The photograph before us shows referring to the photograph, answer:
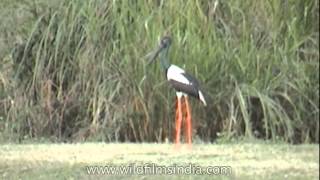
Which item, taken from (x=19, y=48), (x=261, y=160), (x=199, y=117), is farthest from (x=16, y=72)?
(x=261, y=160)

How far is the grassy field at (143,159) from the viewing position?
3.96 m

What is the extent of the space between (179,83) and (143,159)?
584 millimetres

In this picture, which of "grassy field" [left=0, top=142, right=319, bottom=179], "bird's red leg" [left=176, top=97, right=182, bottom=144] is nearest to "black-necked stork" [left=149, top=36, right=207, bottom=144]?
"bird's red leg" [left=176, top=97, right=182, bottom=144]

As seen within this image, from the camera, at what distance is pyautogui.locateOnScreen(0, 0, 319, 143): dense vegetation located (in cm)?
471

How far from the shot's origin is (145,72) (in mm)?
4914

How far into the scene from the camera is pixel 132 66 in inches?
201

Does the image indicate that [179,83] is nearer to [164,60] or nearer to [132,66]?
[164,60]

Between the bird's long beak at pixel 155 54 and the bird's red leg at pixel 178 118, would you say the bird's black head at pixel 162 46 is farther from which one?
the bird's red leg at pixel 178 118

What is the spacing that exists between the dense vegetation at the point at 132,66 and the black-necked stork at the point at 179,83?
0.19ft

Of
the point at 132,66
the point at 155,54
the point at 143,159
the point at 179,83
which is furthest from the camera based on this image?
the point at 132,66

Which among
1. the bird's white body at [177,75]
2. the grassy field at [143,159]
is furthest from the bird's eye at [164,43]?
the grassy field at [143,159]

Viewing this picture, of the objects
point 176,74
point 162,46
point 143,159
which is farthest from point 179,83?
point 143,159

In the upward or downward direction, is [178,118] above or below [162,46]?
below

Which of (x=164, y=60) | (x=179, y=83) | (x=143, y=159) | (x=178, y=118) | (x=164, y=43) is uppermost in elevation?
(x=164, y=43)
